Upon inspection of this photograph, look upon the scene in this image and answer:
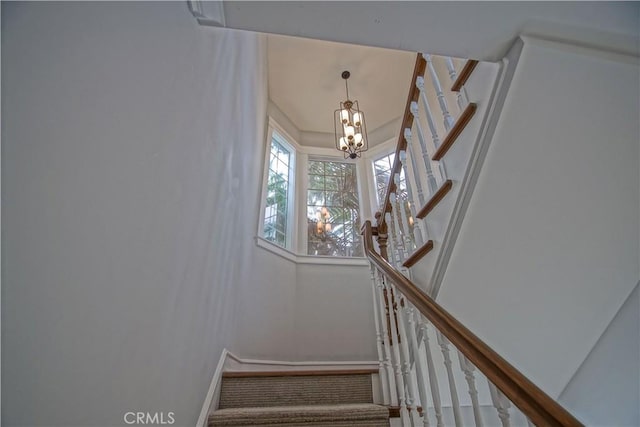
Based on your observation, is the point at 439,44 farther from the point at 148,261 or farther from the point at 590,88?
the point at 148,261

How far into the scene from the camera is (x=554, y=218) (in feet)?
4.58

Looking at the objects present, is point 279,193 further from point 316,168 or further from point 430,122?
point 430,122

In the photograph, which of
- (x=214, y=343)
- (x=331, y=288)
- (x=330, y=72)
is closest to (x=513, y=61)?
(x=214, y=343)

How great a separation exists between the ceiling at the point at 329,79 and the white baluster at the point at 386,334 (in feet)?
10.3

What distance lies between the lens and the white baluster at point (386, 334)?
1.68m

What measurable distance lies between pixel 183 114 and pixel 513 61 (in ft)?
4.05

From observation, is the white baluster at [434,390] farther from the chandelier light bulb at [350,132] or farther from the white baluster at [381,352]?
the chandelier light bulb at [350,132]

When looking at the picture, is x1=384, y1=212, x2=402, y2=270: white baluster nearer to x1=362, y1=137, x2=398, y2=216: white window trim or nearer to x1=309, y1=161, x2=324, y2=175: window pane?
x1=362, y1=137, x2=398, y2=216: white window trim

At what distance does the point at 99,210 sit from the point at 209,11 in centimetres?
76

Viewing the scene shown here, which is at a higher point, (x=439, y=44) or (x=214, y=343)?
(x=439, y=44)

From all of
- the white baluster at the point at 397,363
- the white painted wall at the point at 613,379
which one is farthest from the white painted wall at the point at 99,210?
the white painted wall at the point at 613,379

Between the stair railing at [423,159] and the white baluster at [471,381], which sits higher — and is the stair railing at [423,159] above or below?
above

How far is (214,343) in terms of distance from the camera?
1775 mm

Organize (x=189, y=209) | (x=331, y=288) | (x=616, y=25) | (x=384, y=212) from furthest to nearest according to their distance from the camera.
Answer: (x=331, y=288) → (x=384, y=212) → (x=189, y=209) → (x=616, y=25)
